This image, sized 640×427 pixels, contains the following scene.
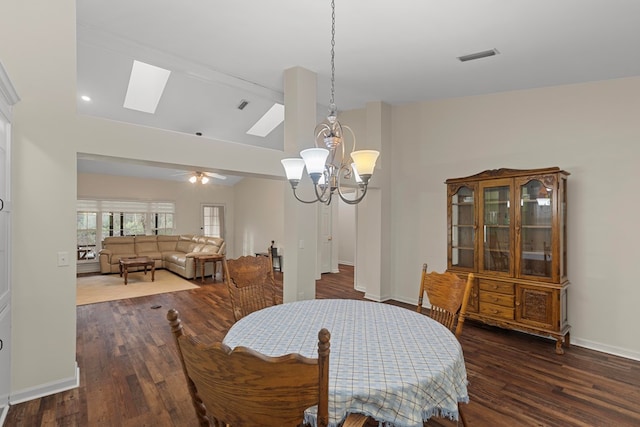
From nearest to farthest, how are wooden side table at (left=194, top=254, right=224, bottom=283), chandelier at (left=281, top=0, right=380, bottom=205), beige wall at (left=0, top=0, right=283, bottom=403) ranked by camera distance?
chandelier at (left=281, top=0, right=380, bottom=205) < beige wall at (left=0, top=0, right=283, bottom=403) < wooden side table at (left=194, top=254, right=224, bottom=283)

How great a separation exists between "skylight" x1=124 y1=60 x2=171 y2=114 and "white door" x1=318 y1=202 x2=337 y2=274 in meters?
4.10

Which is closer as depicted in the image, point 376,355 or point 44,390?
point 376,355

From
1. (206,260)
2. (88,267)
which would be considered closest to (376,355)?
(206,260)

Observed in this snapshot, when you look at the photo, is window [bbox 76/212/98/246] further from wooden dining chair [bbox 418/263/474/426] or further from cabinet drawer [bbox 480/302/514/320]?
cabinet drawer [bbox 480/302/514/320]

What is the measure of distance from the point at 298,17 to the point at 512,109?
2874mm

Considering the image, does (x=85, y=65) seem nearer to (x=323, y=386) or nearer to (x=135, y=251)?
(x=323, y=386)

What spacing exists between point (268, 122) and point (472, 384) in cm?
531

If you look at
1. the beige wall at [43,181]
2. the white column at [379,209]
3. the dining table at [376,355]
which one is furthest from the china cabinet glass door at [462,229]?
the beige wall at [43,181]

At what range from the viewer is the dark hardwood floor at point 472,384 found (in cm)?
221

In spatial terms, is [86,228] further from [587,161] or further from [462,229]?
[587,161]

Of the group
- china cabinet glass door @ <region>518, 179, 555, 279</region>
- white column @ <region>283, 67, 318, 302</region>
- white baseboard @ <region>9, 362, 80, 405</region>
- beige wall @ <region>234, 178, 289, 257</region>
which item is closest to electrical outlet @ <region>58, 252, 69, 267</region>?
white baseboard @ <region>9, 362, 80, 405</region>

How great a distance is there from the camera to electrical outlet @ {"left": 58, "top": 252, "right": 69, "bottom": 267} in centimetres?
253

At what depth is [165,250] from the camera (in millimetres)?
8930

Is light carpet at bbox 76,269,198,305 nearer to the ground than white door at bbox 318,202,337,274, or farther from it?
nearer to the ground
